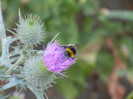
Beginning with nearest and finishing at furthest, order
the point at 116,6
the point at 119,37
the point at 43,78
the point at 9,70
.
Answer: the point at 9,70
the point at 43,78
the point at 119,37
the point at 116,6

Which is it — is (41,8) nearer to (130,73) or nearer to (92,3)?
(92,3)

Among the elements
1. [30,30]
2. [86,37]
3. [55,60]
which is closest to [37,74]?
[55,60]

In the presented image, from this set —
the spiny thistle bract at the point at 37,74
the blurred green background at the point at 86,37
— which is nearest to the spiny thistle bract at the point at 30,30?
the spiny thistle bract at the point at 37,74

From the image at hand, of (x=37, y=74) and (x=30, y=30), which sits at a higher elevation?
(x=30, y=30)

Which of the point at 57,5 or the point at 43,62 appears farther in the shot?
the point at 57,5

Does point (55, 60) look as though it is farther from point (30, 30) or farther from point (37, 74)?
point (30, 30)

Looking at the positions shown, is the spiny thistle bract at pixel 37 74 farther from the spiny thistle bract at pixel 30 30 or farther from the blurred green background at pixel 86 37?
the blurred green background at pixel 86 37

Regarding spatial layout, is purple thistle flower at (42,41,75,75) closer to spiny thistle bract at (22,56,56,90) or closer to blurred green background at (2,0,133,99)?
spiny thistle bract at (22,56,56,90)

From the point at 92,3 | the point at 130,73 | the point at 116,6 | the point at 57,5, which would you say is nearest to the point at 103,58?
the point at 130,73
